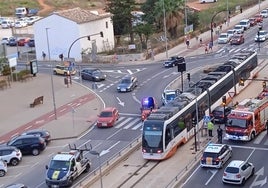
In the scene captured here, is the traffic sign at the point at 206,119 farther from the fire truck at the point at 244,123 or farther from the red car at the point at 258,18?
the red car at the point at 258,18

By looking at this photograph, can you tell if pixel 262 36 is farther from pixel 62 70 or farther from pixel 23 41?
pixel 23 41

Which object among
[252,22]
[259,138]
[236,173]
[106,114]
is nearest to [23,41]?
[252,22]

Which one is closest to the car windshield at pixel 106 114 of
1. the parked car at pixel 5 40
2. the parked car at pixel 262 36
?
the parked car at pixel 262 36

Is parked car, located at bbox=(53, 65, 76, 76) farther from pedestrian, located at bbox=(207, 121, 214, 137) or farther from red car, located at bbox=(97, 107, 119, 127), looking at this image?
pedestrian, located at bbox=(207, 121, 214, 137)

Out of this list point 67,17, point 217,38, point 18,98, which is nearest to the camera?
point 18,98

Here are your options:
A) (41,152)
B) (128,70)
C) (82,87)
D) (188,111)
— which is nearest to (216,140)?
(188,111)

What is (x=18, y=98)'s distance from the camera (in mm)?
71312

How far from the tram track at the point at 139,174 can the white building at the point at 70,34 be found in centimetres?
4689

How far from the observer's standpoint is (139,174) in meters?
42.9

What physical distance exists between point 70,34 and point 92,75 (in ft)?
55.4

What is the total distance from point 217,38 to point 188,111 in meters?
53.2

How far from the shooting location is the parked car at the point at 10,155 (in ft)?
157

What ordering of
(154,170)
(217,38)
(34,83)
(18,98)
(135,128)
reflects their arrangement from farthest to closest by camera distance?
(217,38) → (34,83) → (18,98) → (135,128) → (154,170)

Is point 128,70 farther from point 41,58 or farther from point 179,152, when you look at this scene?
point 179,152
